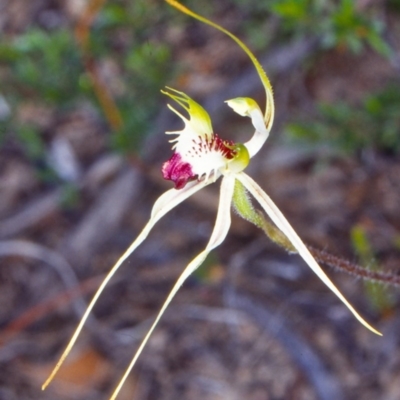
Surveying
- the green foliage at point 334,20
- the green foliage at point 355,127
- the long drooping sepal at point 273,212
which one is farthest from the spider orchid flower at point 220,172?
the green foliage at point 355,127

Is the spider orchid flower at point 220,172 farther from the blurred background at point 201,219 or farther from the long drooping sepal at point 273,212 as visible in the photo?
the blurred background at point 201,219

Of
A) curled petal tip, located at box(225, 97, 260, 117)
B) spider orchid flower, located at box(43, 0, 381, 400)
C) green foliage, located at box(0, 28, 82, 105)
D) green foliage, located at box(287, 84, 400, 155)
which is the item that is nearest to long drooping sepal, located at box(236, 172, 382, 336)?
spider orchid flower, located at box(43, 0, 381, 400)

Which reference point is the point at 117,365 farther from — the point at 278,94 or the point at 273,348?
the point at 278,94

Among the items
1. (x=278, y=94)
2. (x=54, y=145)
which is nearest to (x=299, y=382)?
(x=278, y=94)

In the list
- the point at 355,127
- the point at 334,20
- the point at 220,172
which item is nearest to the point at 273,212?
the point at 220,172

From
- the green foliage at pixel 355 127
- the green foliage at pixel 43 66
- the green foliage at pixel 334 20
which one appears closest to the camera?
the green foliage at pixel 334 20

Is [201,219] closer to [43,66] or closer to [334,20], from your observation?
[43,66]

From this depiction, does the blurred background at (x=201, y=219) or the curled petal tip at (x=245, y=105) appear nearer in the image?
the curled petal tip at (x=245, y=105)
